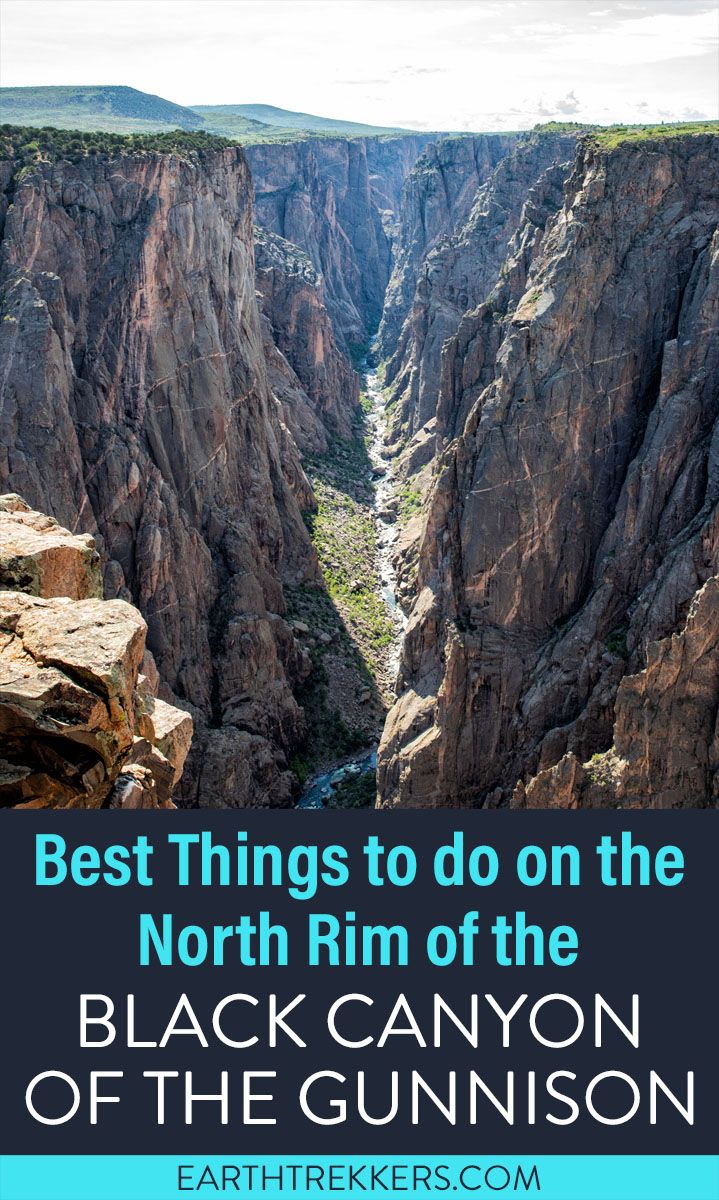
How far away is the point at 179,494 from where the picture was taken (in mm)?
67375

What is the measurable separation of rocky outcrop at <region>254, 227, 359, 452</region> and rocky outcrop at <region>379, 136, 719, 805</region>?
57.4 meters

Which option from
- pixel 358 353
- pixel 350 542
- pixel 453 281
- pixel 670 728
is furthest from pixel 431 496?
pixel 358 353

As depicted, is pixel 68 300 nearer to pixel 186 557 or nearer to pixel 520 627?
pixel 186 557

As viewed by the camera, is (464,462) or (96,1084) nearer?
(96,1084)

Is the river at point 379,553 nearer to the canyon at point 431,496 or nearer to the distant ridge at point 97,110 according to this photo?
the canyon at point 431,496

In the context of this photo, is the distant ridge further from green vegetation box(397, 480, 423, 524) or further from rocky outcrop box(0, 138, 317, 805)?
rocky outcrop box(0, 138, 317, 805)

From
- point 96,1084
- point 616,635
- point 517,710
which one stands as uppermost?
point 96,1084

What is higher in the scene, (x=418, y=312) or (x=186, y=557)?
(x=418, y=312)

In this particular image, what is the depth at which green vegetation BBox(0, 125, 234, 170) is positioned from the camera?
65.4 m

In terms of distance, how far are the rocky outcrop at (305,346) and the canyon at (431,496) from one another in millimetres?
30348


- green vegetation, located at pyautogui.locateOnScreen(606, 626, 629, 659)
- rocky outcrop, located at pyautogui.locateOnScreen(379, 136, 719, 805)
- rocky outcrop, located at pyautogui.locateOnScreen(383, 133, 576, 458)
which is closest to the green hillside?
rocky outcrop, located at pyautogui.locateOnScreen(383, 133, 576, 458)

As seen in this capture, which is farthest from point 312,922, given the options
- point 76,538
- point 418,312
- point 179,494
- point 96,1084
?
point 418,312

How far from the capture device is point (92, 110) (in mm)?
166875

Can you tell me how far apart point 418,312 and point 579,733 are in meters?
95.1
